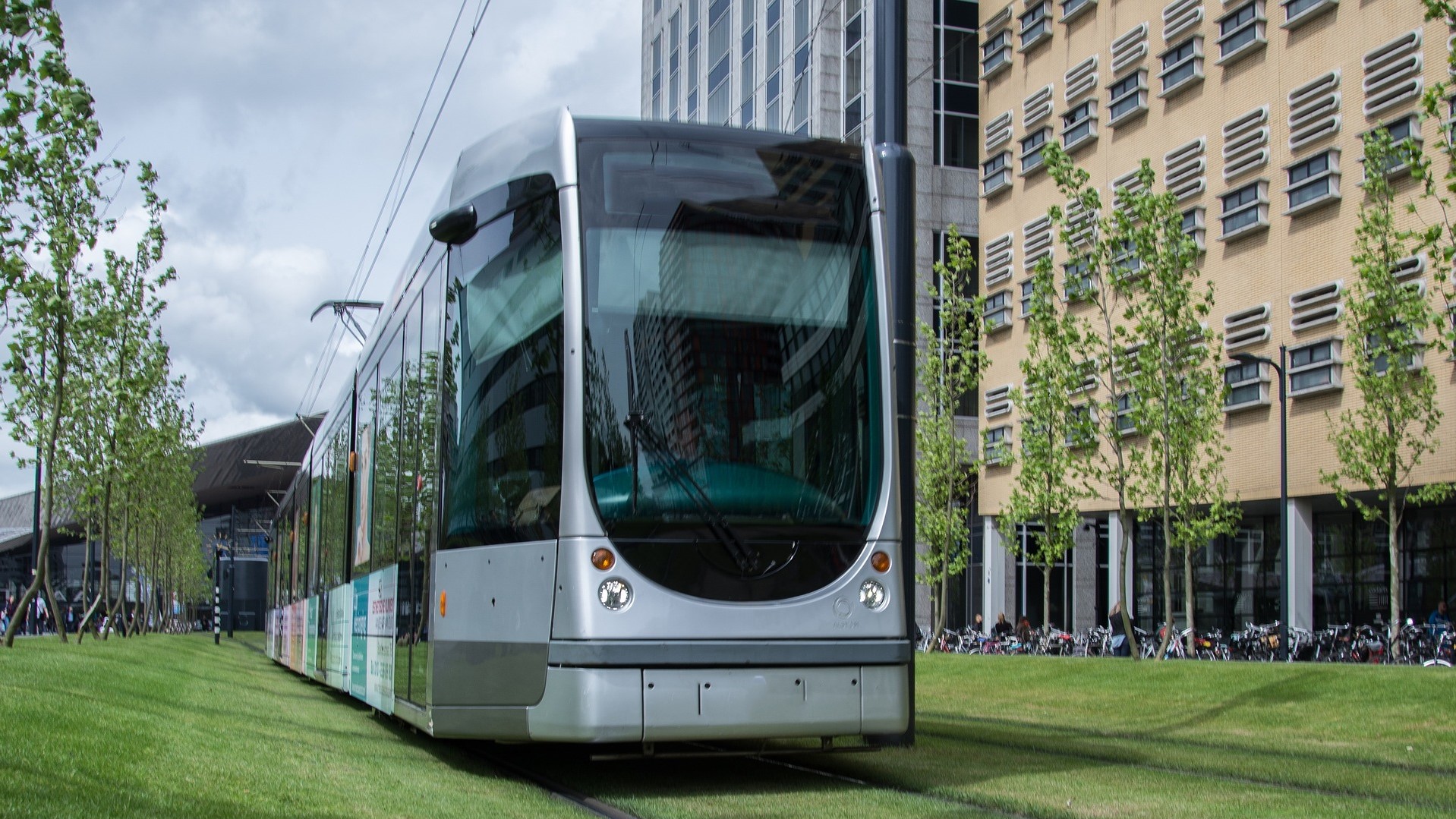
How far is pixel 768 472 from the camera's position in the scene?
29.2 ft

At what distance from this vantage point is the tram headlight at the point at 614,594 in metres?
8.61

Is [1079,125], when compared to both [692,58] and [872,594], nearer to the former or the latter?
[692,58]

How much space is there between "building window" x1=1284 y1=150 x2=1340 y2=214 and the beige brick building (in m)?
0.04

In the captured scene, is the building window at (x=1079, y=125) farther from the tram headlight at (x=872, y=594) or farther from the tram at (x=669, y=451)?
the tram headlight at (x=872, y=594)

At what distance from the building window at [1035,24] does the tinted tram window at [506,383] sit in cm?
3621

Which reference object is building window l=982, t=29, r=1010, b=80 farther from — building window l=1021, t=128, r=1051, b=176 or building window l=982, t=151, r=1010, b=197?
building window l=1021, t=128, r=1051, b=176

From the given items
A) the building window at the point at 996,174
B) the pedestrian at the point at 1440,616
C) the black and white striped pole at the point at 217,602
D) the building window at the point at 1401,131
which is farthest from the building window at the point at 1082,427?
the black and white striped pole at the point at 217,602

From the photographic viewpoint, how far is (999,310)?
152ft

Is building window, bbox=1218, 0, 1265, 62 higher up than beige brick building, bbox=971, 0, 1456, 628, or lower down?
higher up

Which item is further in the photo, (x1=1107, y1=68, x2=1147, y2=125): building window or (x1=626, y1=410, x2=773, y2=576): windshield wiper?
(x1=1107, y1=68, x2=1147, y2=125): building window

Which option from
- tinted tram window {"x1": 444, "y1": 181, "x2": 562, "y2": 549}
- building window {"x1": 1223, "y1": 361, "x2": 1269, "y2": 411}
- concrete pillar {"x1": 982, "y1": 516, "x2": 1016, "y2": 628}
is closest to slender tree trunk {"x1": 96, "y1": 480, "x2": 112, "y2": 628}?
building window {"x1": 1223, "y1": 361, "x2": 1269, "y2": 411}

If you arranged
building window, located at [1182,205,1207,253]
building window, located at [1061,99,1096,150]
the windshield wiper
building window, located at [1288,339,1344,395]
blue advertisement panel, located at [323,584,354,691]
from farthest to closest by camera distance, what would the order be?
1. building window, located at [1061,99,1096,150]
2. building window, located at [1182,205,1207,253]
3. building window, located at [1288,339,1344,395]
4. blue advertisement panel, located at [323,584,354,691]
5. the windshield wiper

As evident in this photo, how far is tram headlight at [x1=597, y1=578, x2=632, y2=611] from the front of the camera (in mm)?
8609

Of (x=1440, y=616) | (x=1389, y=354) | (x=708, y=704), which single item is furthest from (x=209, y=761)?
(x=1440, y=616)
